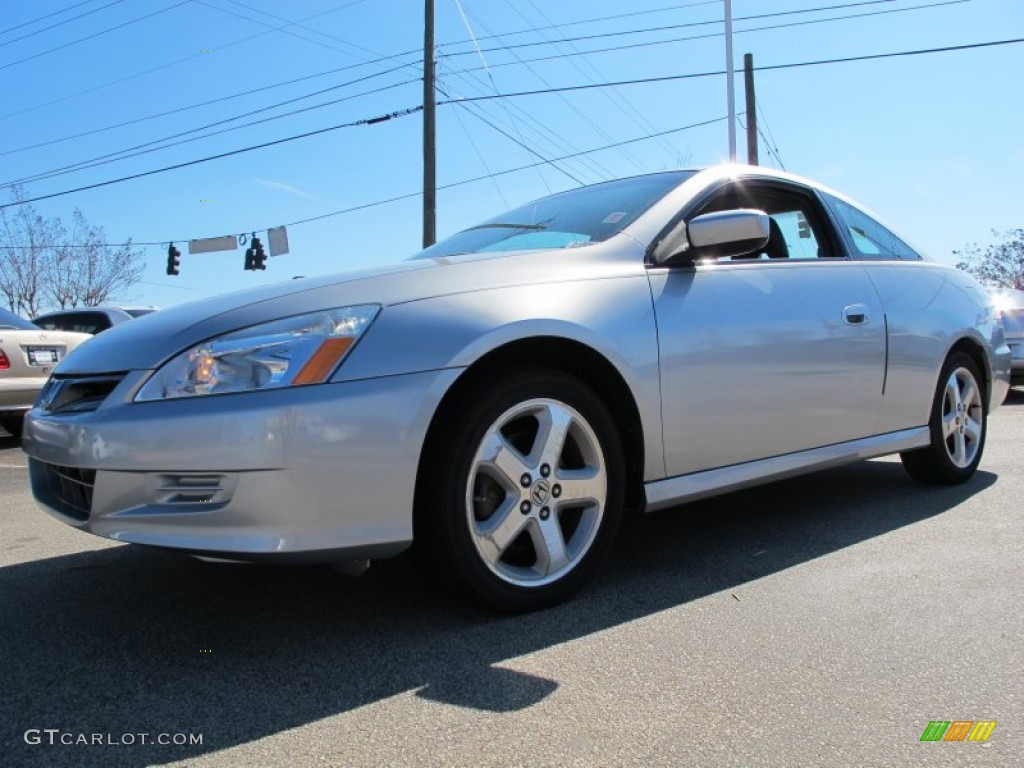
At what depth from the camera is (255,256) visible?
28.4m

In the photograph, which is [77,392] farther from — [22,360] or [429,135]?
[429,135]

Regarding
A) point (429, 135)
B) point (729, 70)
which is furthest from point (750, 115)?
point (429, 135)

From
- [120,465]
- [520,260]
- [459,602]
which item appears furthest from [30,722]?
[520,260]

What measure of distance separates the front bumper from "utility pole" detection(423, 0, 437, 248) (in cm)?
1454

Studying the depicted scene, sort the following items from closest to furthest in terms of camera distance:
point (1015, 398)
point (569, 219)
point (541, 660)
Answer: point (541, 660) → point (569, 219) → point (1015, 398)

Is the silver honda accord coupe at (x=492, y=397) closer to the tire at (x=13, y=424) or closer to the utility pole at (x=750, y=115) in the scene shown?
the tire at (x=13, y=424)

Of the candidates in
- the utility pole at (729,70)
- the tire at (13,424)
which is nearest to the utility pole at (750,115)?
the utility pole at (729,70)

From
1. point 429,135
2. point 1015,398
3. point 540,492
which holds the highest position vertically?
point 429,135

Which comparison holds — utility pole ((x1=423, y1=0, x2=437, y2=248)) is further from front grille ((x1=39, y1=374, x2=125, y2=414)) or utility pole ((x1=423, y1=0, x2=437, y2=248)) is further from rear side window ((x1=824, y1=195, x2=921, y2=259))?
front grille ((x1=39, y1=374, x2=125, y2=414))

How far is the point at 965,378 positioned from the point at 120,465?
13.5 ft

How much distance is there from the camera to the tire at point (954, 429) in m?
4.24

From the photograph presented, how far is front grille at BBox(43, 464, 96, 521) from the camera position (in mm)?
2332

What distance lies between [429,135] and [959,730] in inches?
640

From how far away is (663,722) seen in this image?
6.27 feet
